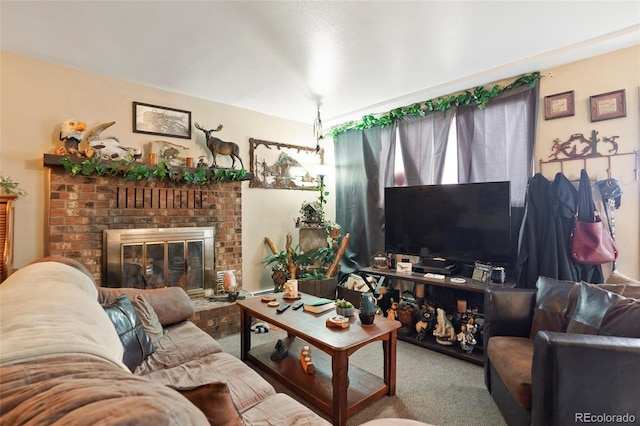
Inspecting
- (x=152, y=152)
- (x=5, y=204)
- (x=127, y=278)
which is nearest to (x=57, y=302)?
(x=5, y=204)

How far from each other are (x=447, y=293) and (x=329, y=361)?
57.6 inches

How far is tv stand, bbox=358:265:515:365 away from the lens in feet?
8.67

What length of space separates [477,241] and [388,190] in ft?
3.65

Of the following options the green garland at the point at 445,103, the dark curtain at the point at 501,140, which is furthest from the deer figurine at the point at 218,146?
the dark curtain at the point at 501,140

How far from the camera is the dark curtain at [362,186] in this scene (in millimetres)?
4191

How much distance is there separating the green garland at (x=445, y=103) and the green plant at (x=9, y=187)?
12.1 ft

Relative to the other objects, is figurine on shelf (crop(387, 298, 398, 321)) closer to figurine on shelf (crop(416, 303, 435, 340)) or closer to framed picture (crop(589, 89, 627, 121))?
figurine on shelf (crop(416, 303, 435, 340))

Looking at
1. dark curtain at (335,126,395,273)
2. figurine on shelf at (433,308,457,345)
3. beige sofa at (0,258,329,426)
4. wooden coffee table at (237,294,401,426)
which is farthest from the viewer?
dark curtain at (335,126,395,273)

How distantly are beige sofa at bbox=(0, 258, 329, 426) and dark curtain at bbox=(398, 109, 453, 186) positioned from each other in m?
2.93

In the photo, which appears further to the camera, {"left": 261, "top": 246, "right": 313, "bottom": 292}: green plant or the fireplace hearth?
{"left": 261, "top": 246, "right": 313, "bottom": 292}: green plant

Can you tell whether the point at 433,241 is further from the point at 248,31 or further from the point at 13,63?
the point at 13,63

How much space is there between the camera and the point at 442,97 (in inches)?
138

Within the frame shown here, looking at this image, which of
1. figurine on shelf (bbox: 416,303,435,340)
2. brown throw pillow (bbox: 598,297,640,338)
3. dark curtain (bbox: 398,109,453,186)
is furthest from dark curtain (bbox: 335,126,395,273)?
brown throw pillow (bbox: 598,297,640,338)

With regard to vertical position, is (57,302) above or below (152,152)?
below
